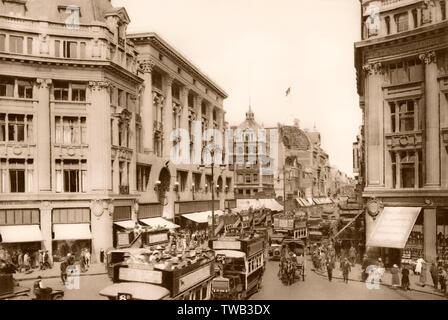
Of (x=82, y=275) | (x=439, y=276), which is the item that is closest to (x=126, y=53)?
(x=82, y=275)

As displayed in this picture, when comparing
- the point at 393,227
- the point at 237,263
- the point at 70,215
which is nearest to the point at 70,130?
the point at 70,215

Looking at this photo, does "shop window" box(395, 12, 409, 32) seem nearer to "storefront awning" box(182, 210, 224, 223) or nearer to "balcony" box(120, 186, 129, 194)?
"balcony" box(120, 186, 129, 194)

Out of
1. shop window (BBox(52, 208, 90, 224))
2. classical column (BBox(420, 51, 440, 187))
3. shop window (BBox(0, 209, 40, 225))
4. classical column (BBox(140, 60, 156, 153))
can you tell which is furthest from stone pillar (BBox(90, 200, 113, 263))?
classical column (BBox(420, 51, 440, 187))

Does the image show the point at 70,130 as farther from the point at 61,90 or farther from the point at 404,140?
the point at 404,140

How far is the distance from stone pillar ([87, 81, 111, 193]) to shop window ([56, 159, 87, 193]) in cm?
47

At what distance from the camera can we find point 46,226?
3095cm

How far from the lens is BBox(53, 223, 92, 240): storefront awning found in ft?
102

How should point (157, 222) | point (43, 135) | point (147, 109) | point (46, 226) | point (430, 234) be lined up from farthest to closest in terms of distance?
point (147, 109)
point (157, 222)
point (46, 226)
point (43, 135)
point (430, 234)

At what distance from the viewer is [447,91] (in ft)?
78.9

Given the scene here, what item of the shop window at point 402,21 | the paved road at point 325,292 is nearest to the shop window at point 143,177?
the paved road at point 325,292

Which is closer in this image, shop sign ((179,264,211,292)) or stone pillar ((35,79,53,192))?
shop sign ((179,264,211,292))

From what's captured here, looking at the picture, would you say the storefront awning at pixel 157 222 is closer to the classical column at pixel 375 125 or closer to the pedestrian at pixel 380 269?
the classical column at pixel 375 125

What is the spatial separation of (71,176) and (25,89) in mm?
6433

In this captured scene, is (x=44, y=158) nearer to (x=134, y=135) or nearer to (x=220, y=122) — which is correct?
(x=134, y=135)
